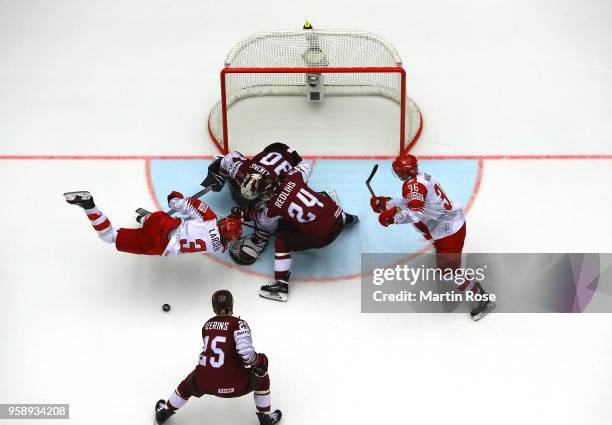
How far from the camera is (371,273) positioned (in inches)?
327

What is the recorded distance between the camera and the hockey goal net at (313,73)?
29.9 ft

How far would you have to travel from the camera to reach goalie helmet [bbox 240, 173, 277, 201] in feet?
26.1

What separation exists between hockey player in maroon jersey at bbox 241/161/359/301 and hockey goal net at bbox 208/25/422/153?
1.16 m

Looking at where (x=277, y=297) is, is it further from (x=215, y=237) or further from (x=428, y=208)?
Result: (x=428, y=208)

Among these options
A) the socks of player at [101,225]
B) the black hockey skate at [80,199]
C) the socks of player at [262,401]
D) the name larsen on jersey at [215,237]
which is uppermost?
the black hockey skate at [80,199]

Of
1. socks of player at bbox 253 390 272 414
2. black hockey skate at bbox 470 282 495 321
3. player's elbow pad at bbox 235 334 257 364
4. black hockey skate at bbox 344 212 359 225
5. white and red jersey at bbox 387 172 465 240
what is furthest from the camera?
black hockey skate at bbox 344 212 359 225

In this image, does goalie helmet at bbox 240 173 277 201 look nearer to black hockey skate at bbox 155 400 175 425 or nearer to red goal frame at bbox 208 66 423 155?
red goal frame at bbox 208 66 423 155

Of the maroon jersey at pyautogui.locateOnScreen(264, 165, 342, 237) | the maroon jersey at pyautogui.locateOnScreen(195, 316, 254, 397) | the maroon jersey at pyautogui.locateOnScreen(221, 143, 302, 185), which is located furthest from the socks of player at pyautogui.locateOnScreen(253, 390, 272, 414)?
the maroon jersey at pyautogui.locateOnScreen(221, 143, 302, 185)

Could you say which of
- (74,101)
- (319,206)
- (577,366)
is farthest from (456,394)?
(74,101)

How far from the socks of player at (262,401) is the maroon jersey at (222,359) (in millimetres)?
197

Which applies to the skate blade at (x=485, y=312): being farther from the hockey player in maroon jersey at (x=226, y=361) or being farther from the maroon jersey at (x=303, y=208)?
the hockey player in maroon jersey at (x=226, y=361)

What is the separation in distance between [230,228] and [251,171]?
23.4 inches

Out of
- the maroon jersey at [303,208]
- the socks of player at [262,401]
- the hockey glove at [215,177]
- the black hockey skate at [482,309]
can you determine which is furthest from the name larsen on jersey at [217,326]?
the black hockey skate at [482,309]

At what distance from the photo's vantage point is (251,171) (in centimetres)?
823
